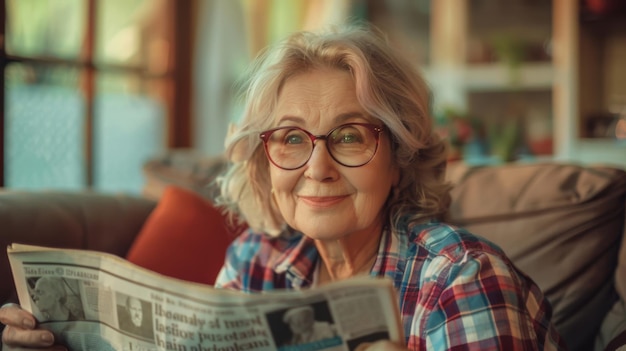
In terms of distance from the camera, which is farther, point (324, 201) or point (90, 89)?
point (90, 89)

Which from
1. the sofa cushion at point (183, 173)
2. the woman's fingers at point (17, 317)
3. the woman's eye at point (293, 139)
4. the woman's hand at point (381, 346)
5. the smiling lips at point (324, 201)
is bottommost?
the woman's fingers at point (17, 317)

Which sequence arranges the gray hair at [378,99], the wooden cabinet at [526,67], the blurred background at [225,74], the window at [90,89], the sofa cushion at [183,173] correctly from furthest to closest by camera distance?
the wooden cabinet at [526,67], the blurred background at [225,74], the window at [90,89], the sofa cushion at [183,173], the gray hair at [378,99]

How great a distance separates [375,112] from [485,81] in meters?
2.94

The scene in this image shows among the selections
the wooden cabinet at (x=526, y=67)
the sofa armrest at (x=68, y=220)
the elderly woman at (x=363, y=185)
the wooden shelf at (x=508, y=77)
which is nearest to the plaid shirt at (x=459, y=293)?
the elderly woman at (x=363, y=185)

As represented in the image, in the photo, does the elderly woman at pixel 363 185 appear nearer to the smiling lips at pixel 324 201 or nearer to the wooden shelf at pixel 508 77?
the smiling lips at pixel 324 201

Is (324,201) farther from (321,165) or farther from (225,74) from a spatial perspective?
Result: (225,74)

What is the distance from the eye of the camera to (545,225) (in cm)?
147

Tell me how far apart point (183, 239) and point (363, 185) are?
0.70 meters

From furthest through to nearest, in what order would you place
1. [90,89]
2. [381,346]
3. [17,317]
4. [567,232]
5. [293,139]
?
[90,89], [567,232], [293,139], [17,317], [381,346]

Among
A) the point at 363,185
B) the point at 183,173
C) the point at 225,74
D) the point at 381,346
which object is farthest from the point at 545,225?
the point at 225,74

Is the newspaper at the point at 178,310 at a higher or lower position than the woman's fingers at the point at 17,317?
higher

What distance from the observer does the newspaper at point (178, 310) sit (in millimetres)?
813

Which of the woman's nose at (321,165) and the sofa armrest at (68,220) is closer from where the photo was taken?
the woman's nose at (321,165)

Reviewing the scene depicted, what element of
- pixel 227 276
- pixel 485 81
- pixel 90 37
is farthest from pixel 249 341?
pixel 485 81
